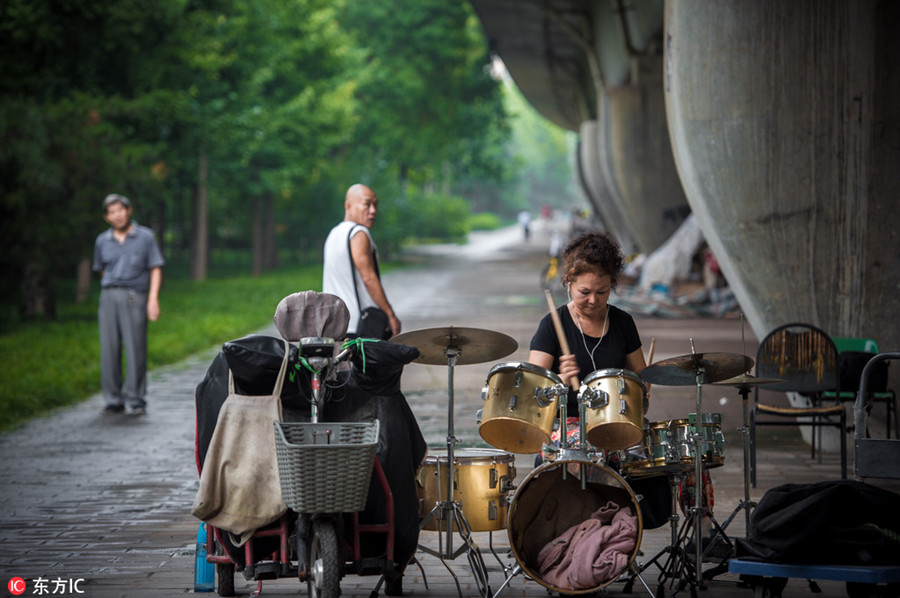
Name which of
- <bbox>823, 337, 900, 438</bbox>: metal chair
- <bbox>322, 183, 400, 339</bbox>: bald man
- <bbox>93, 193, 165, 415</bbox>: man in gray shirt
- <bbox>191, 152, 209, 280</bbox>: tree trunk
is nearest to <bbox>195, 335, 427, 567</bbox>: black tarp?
<bbox>322, 183, 400, 339</bbox>: bald man

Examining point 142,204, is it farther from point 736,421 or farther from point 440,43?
point 440,43

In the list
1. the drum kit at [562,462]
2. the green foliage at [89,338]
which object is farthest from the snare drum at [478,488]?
A: the green foliage at [89,338]

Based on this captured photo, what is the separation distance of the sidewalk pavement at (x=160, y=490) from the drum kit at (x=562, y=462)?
34 centimetres

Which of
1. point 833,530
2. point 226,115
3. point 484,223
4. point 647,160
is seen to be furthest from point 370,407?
point 484,223

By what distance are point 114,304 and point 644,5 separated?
15274 mm

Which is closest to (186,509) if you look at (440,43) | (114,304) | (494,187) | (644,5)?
(114,304)

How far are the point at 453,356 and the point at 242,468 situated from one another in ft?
3.71

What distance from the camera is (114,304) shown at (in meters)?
11.8

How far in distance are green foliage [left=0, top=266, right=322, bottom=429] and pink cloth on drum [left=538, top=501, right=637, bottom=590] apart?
23.1 feet

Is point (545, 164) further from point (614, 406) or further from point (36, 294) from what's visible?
point (614, 406)

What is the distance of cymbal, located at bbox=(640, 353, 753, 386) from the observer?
19.2 feet

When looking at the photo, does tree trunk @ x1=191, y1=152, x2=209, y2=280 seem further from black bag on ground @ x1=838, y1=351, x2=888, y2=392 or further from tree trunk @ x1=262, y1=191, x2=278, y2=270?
black bag on ground @ x1=838, y1=351, x2=888, y2=392

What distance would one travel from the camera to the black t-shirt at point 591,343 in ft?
20.8

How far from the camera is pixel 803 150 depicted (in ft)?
33.5
